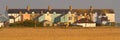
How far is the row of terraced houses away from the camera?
8206 centimetres

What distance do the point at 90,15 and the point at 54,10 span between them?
763cm

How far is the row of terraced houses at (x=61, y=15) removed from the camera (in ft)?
269

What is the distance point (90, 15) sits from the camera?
8425 centimetres

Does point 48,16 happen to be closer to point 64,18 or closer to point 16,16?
point 64,18

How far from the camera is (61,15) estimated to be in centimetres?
8531
